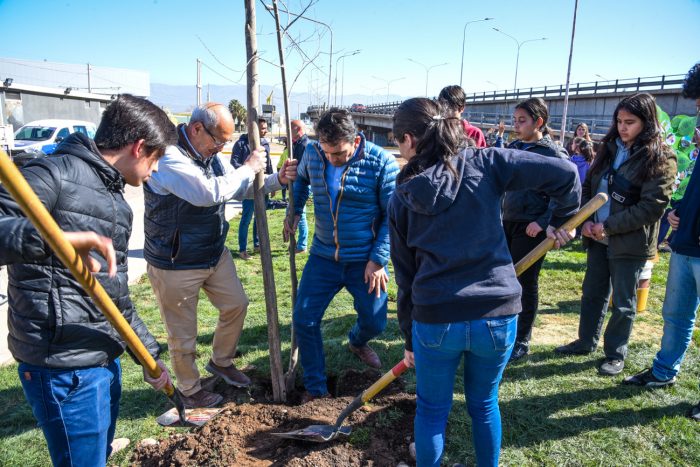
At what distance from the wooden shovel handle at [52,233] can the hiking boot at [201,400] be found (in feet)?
5.50

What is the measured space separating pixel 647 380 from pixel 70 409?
3.59 meters

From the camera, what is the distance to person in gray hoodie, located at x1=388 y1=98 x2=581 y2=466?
196 centimetres

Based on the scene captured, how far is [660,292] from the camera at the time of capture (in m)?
5.69

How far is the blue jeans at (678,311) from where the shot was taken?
3182mm

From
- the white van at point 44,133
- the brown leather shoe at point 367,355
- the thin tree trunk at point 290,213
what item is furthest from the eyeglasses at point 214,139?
the white van at point 44,133

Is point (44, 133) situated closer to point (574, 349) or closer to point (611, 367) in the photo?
point (574, 349)

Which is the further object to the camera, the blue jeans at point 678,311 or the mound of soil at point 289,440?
the blue jeans at point 678,311

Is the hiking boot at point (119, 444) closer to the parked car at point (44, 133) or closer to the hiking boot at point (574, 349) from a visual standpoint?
the hiking boot at point (574, 349)

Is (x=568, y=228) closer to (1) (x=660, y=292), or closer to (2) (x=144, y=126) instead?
(2) (x=144, y=126)

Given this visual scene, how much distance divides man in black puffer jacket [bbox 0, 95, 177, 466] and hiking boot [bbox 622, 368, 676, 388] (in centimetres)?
338

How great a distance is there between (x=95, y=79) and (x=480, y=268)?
9185 centimetres

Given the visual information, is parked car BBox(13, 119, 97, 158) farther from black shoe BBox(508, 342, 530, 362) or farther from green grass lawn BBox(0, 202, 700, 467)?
black shoe BBox(508, 342, 530, 362)

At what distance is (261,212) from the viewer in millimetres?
3107

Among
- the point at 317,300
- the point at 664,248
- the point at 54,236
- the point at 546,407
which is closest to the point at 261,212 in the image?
the point at 317,300
